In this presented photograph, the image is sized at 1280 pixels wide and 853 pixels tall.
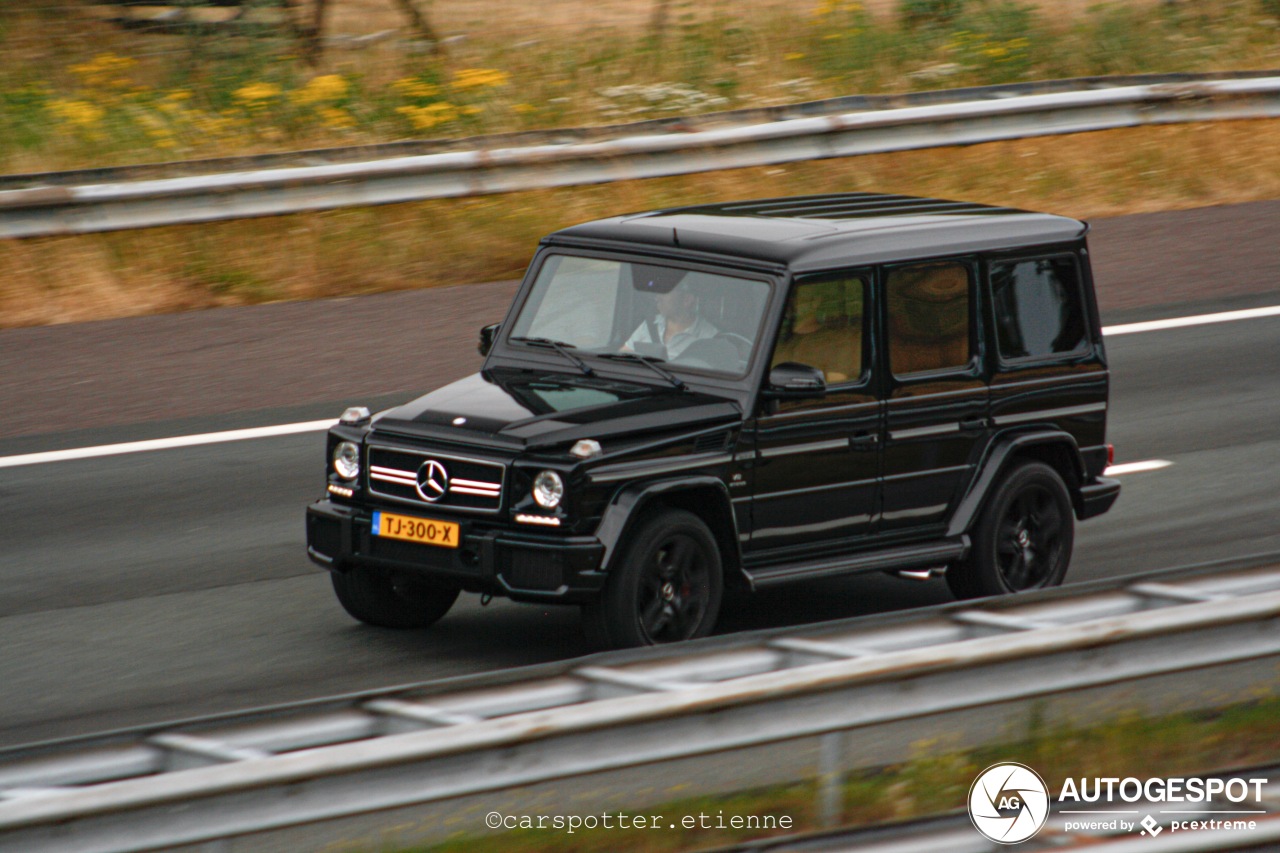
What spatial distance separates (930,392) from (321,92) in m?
11.1

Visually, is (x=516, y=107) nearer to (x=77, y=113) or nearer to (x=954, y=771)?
(x=77, y=113)

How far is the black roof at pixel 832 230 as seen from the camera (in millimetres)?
8391

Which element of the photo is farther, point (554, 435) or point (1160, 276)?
point (1160, 276)

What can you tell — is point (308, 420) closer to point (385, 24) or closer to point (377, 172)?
point (377, 172)

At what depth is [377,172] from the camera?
49.5 feet

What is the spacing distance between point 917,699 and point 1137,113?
13532mm

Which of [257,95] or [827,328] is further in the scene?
[257,95]

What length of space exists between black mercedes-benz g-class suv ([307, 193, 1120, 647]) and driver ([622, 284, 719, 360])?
0.01m

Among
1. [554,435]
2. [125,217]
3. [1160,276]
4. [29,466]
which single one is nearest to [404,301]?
[125,217]

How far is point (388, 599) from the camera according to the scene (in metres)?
8.52

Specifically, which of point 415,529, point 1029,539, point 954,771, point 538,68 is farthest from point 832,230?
point 538,68

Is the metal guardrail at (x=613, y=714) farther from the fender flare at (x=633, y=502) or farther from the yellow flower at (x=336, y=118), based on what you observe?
the yellow flower at (x=336, y=118)

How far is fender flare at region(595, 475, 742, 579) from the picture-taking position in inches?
293

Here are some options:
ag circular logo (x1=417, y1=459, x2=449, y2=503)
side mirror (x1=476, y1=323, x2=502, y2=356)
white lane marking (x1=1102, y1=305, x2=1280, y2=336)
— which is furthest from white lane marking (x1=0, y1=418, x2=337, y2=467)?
white lane marking (x1=1102, y1=305, x2=1280, y2=336)
